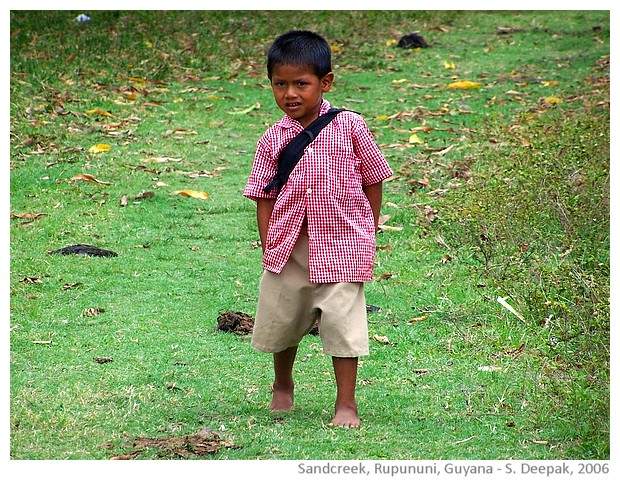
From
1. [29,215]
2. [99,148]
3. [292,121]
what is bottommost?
[29,215]

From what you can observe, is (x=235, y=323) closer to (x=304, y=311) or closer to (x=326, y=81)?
(x=304, y=311)

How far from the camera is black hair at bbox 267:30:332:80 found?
13.6 ft

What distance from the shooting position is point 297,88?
165 inches

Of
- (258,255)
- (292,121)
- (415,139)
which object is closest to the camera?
(292,121)

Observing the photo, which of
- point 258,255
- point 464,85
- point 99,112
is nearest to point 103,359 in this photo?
point 258,255

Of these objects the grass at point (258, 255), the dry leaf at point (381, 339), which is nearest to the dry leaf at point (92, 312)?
the grass at point (258, 255)

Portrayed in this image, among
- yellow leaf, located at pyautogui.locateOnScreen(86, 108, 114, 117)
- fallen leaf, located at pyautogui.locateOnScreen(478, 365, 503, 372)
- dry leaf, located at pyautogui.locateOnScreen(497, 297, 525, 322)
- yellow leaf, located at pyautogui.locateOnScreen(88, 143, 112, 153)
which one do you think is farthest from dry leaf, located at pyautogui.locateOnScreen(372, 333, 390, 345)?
yellow leaf, located at pyautogui.locateOnScreen(86, 108, 114, 117)

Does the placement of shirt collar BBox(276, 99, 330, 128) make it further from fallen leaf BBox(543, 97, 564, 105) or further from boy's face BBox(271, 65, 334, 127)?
fallen leaf BBox(543, 97, 564, 105)

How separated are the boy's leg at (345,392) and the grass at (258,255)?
0.24 ft

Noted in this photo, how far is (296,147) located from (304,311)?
0.69m

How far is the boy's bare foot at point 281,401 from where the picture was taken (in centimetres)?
450

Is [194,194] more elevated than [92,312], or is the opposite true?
[194,194]

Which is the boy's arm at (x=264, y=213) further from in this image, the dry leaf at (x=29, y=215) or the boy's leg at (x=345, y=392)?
the dry leaf at (x=29, y=215)

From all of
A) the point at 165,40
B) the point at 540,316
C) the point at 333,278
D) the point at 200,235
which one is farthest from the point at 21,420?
the point at 165,40
